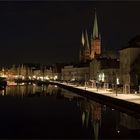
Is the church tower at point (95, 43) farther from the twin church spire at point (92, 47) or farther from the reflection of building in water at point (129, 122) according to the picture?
the reflection of building in water at point (129, 122)

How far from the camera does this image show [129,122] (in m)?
19.0

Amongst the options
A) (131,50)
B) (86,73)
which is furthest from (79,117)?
(86,73)

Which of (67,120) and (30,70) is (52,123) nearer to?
(67,120)

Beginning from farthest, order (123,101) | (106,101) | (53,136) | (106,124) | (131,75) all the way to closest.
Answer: (131,75), (106,101), (123,101), (106,124), (53,136)

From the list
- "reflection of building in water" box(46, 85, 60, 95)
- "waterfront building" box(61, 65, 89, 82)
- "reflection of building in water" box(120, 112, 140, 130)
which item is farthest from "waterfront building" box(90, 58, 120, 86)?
"reflection of building in water" box(120, 112, 140, 130)

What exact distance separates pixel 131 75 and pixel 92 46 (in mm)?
57180

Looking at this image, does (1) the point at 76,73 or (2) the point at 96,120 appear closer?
(2) the point at 96,120

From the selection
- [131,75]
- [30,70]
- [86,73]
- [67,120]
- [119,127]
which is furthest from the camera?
[30,70]

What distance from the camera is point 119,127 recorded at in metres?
18.0

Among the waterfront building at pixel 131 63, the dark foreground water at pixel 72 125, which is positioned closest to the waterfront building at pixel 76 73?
the waterfront building at pixel 131 63

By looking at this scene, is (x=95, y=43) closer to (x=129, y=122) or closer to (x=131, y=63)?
(x=131, y=63)

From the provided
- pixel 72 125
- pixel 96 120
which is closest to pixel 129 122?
pixel 96 120

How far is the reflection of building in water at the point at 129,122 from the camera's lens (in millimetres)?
17716

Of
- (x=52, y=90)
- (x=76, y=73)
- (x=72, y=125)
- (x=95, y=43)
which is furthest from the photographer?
(x=76, y=73)
